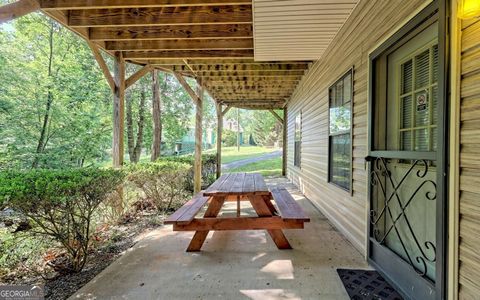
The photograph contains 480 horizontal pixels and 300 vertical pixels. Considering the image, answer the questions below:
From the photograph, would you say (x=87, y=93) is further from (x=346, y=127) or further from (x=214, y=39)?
(x=346, y=127)

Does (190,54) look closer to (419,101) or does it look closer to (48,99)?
(419,101)

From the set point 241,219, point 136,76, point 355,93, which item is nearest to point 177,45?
point 136,76

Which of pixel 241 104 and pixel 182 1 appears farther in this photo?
pixel 241 104

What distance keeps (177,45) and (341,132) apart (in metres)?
3.23

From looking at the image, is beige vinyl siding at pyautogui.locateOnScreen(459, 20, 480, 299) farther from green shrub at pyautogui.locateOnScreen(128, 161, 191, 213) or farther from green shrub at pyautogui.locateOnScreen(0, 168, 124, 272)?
green shrub at pyautogui.locateOnScreen(128, 161, 191, 213)

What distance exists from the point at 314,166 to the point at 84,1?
15.6ft

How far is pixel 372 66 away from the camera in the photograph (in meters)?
2.65

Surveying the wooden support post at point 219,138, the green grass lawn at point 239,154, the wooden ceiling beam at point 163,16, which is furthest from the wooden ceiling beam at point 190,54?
the green grass lawn at point 239,154

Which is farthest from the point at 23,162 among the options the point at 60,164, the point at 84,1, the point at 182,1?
the point at 182,1

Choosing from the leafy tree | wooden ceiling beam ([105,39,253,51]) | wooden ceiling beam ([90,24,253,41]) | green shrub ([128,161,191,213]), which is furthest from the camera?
the leafy tree

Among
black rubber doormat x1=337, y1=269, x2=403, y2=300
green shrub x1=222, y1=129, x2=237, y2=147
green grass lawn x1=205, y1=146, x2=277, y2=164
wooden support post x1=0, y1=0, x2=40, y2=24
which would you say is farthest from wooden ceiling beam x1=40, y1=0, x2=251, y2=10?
green shrub x1=222, y1=129, x2=237, y2=147

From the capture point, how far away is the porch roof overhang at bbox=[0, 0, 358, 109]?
129 inches

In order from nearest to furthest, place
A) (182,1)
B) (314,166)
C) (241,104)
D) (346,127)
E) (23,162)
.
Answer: (182,1), (346,127), (314,166), (23,162), (241,104)

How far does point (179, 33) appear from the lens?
425 centimetres
